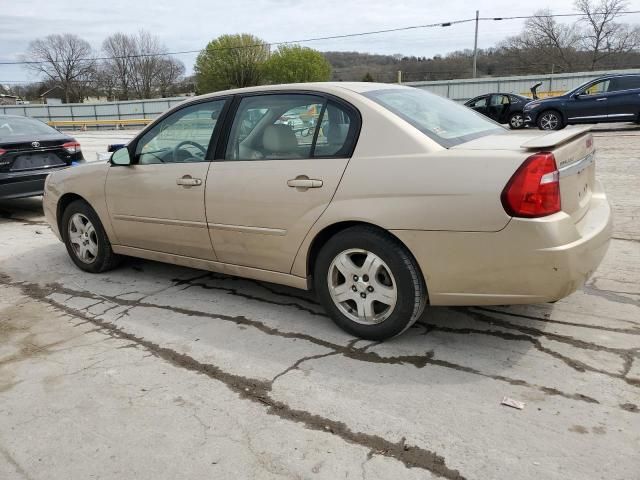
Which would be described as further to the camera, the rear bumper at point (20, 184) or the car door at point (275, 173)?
the rear bumper at point (20, 184)

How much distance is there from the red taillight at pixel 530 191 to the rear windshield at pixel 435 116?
1.64ft

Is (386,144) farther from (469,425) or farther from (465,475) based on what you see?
(465,475)

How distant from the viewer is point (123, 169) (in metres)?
4.47

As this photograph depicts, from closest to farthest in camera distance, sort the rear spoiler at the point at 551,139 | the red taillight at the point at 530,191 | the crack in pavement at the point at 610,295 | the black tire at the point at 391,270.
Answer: the red taillight at the point at 530,191 → the rear spoiler at the point at 551,139 → the black tire at the point at 391,270 → the crack in pavement at the point at 610,295

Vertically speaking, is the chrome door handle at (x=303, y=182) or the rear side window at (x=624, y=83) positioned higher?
the rear side window at (x=624, y=83)

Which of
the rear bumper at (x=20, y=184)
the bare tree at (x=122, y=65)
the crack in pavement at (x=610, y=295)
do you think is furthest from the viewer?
the bare tree at (x=122, y=65)

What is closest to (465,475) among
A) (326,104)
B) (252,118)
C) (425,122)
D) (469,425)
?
(469,425)

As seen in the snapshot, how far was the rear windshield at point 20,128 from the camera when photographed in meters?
7.97

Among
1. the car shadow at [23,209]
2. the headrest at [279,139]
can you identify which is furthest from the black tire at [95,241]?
the car shadow at [23,209]

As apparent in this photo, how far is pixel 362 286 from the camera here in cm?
325

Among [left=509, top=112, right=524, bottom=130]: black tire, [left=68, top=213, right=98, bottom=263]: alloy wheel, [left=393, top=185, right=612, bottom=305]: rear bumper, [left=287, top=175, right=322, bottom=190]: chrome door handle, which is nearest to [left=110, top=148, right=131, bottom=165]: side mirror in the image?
[left=68, top=213, right=98, bottom=263]: alloy wheel

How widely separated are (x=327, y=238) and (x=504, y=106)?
17.9 m

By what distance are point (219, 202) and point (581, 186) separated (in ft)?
7.70

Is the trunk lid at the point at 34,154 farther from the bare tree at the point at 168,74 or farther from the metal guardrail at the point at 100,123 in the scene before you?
the bare tree at the point at 168,74
